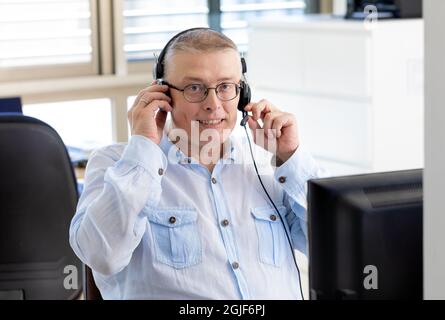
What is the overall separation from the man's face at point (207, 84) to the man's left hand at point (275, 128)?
0.05m

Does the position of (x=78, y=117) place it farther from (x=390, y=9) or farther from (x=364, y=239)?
(x=364, y=239)

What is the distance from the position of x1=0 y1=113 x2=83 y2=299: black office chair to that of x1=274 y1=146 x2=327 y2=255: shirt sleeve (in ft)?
3.26

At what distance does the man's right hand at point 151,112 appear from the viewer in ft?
6.06

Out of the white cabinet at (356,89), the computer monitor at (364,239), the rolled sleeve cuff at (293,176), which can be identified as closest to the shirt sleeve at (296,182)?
the rolled sleeve cuff at (293,176)

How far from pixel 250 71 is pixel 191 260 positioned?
2.97 m

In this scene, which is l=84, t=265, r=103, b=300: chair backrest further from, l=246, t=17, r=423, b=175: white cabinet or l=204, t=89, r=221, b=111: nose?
→ l=246, t=17, r=423, b=175: white cabinet

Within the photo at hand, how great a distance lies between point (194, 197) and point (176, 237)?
10 centimetres

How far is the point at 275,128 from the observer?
6.21 ft

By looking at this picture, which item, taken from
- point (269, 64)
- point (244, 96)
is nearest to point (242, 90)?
point (244, 96)
